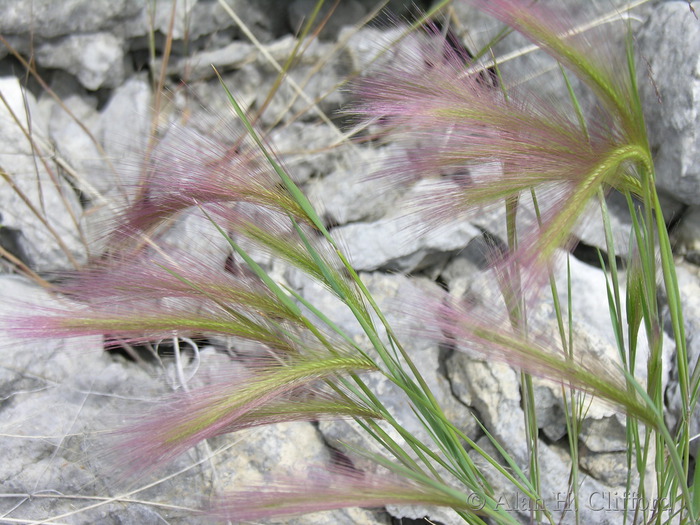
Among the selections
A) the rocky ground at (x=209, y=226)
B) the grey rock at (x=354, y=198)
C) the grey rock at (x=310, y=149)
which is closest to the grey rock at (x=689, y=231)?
the rocky ground at (x=209, y=226)

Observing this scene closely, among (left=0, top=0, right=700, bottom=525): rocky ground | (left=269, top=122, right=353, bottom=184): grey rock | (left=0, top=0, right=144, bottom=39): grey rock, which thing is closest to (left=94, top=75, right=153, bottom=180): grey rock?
(left=0, top=0, right=700, bottom=525): rocky ground

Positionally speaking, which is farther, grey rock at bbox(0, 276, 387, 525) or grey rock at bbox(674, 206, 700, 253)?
grey rock at bbox(674, 206, 700, 253)

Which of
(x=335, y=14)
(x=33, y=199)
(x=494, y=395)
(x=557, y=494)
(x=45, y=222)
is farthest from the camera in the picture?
(x=335, y=14)

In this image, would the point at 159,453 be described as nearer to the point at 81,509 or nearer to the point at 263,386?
the point at 263,386

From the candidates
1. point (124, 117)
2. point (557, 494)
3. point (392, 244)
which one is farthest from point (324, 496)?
point (124, 117)

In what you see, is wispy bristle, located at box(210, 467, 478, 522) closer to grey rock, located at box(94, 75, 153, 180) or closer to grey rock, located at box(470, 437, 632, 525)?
grey rock, located at box(470, 437, 632, 525)

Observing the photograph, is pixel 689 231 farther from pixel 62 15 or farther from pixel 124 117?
pixel 62 15

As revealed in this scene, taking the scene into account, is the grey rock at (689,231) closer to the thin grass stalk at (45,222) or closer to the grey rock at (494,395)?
the grey rock at (494,395)
